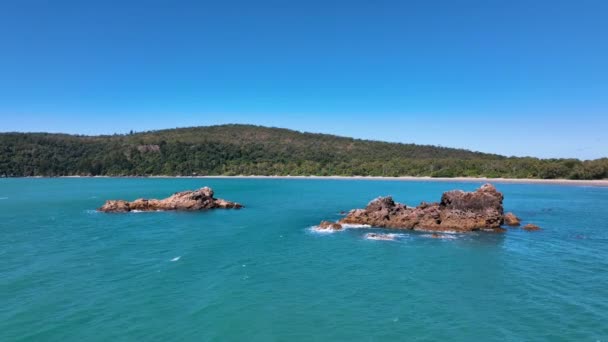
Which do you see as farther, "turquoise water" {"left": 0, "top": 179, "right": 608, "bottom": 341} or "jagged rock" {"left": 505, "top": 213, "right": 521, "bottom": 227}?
"jagged rock" {"left": 505, "top": 213, "right": 521, "bottom": 227}

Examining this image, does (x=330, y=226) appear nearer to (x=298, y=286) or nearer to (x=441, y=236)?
(x=441, y=236)

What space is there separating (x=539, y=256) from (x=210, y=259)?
29133 millimetres

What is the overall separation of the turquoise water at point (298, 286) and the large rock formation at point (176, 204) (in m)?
19.1

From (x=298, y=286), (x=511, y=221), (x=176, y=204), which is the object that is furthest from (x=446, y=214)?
(x=176, y=204)

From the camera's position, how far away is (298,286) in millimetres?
26875

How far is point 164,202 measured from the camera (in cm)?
7212

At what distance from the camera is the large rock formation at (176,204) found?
6812cm

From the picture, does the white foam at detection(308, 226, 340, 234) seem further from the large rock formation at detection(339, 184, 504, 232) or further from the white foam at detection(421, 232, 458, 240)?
the white foam at detection(421, 232, 458, 240)

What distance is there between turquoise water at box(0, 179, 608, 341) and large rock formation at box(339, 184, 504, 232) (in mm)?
3246

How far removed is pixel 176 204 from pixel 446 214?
154 feet

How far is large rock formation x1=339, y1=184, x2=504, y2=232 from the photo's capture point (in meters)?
48.0

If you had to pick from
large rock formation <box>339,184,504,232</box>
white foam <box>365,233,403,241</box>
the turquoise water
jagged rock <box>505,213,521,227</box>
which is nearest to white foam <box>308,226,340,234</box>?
the turquoise water

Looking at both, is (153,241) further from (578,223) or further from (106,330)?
(578,223)

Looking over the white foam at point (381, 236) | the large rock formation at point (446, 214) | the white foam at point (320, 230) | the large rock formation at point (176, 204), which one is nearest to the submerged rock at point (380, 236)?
the white foam at point (381, 236)
